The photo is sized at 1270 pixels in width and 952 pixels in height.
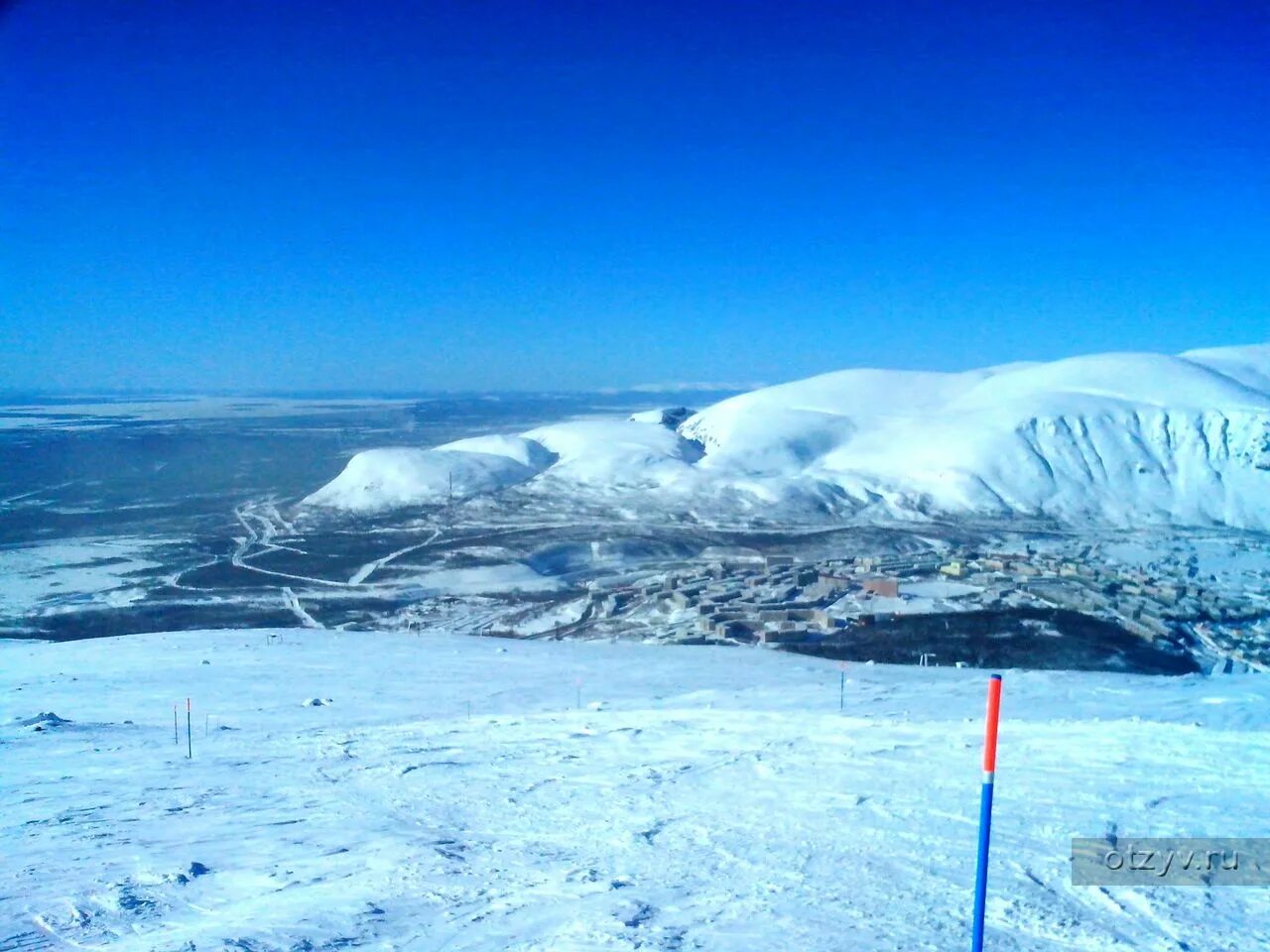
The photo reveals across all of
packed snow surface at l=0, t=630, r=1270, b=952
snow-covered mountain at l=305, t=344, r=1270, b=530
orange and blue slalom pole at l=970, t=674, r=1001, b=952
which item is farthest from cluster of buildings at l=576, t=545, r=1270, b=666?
orange and blue slalom pole at l=970, t=674, r=1001, b=952

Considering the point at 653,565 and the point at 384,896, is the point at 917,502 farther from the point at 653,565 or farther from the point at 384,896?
the point at 384,896

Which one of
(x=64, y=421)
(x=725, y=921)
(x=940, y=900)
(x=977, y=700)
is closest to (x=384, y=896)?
(x=725, y=921)

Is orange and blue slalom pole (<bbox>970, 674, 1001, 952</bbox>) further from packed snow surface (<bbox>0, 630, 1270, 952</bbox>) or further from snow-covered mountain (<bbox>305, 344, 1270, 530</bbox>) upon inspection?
snow-covered mountain (<bbox>305, 344, 1270, 530</bbox>)

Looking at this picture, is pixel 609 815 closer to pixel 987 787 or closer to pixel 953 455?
pixel 987 787

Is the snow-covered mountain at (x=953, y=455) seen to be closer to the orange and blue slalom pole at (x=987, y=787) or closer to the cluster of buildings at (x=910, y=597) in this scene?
the cluster of buildings at (x=910, y=597)

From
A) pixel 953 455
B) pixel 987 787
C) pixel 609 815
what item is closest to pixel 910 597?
pixel 609 815

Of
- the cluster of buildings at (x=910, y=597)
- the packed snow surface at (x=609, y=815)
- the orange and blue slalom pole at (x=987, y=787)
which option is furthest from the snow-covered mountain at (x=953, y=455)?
the orange and blue slalom pole at (x=987, y=787)
